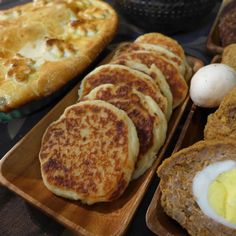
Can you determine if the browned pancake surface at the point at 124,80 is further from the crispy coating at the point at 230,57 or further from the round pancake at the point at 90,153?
the crispy coating at the point at 230,57

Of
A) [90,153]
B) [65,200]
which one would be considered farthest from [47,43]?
[65,200]

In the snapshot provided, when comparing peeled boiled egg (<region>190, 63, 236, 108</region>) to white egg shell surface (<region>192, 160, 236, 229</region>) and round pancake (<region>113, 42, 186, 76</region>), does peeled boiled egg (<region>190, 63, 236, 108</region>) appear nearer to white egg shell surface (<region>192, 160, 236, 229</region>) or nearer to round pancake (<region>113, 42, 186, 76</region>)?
round pancake (<region>113, 42, 186, 76</region>)

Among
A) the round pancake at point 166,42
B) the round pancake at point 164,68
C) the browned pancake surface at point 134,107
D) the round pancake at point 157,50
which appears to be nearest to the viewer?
the browned pancake surface at point 134,107

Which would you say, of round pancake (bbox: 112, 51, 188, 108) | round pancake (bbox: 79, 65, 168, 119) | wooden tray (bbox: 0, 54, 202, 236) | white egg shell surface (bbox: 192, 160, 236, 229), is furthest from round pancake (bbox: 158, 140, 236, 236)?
round pancake (bbox: 112, 51, 188, 108)

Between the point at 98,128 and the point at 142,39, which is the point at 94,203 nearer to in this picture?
the point at 98,128

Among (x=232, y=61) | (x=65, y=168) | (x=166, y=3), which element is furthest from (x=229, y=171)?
(x=166, y=3)

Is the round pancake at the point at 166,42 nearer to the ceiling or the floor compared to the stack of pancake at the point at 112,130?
nearer to the ceiling

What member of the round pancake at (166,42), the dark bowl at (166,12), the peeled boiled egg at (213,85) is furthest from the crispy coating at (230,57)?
→ the dark bowl at (166,12)
